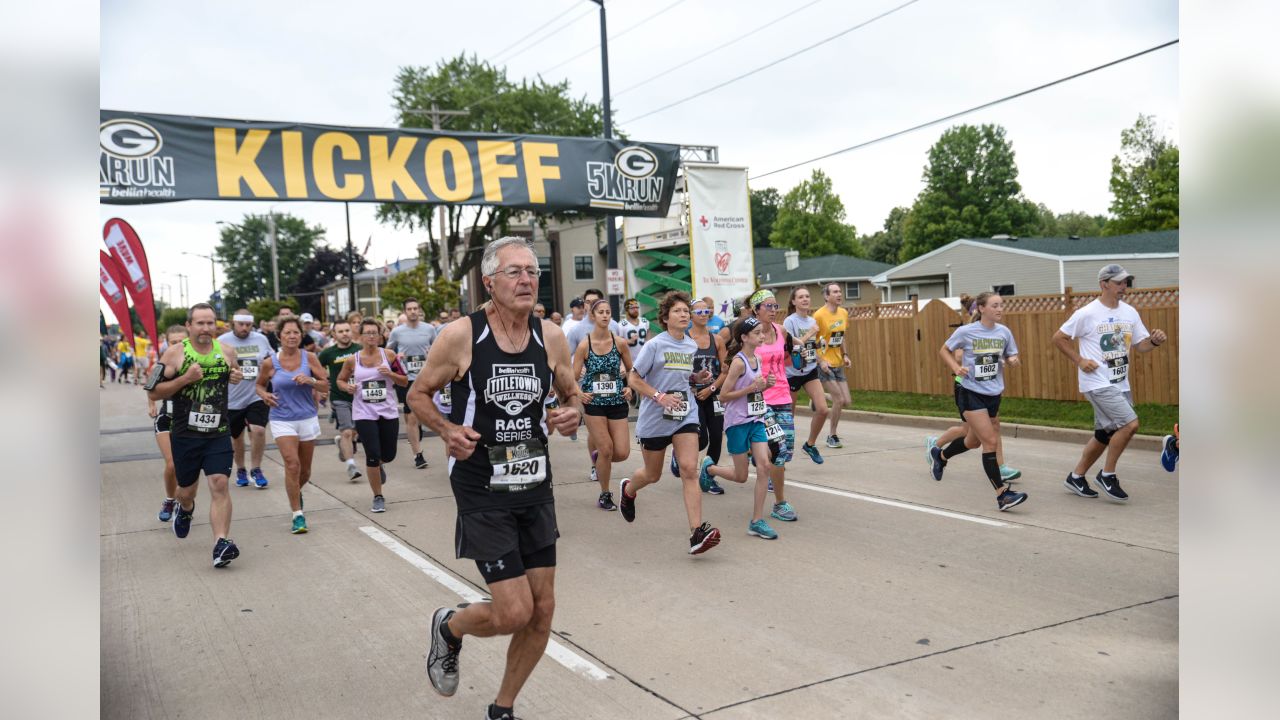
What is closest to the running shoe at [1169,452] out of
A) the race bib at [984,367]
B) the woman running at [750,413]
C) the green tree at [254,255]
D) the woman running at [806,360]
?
the race bib at [984,367]

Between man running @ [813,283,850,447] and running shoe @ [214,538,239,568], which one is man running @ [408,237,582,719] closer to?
running shoe @ [214,538,239,568]

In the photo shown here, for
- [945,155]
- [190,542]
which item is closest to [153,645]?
[190,542]

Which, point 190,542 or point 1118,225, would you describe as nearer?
point 190,542

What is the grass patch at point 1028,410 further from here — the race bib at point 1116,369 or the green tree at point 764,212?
the green tree at point 764,212

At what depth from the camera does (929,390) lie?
1797 cm

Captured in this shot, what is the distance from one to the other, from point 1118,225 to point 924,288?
13860 mm

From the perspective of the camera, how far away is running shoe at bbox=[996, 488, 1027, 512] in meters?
7.87

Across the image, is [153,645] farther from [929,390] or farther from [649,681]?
[929,390]

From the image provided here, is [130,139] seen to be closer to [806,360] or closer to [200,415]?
[200,415]

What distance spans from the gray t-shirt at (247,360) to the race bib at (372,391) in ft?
3.79

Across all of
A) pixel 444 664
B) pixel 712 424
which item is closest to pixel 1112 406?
pixel 712 424

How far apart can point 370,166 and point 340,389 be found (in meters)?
4.08

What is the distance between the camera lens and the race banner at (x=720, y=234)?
16281 millimetres

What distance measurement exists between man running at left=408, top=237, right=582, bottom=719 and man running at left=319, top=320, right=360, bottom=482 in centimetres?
654
